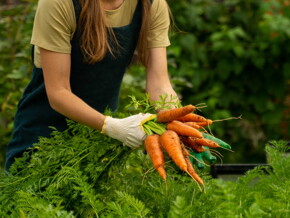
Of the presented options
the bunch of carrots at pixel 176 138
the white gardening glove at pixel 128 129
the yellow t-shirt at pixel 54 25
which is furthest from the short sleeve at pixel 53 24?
the bunch of carrots at pixel 176 138

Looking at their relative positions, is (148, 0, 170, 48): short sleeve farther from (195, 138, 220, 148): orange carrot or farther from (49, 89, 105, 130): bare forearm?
(195, 138, 220, 148): orange carrot

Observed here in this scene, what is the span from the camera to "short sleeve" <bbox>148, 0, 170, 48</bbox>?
8.20 ft

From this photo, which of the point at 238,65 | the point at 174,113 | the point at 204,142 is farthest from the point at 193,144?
the point at 238,65

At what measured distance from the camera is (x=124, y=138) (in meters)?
2.01

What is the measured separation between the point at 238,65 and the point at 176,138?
305cm

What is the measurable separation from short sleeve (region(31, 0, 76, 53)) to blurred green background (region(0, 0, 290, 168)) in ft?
7.70

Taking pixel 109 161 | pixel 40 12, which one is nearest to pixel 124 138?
pixel 109 161

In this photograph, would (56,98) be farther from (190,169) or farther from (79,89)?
(190,169)

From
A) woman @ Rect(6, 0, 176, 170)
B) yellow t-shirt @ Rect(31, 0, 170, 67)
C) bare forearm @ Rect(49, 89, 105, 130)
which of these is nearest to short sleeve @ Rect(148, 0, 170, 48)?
woman @ Rect(6, 0, 176, 170)

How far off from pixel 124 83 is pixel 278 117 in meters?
1.83

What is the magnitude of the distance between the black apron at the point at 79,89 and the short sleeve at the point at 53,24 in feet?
0.41

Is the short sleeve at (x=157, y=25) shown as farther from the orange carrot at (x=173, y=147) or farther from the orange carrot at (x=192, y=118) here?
the orange carrot at (x=173, y=147)

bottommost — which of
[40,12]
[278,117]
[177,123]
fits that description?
[278,117]

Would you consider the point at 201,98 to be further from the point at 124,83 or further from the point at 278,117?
the point at 124,83
